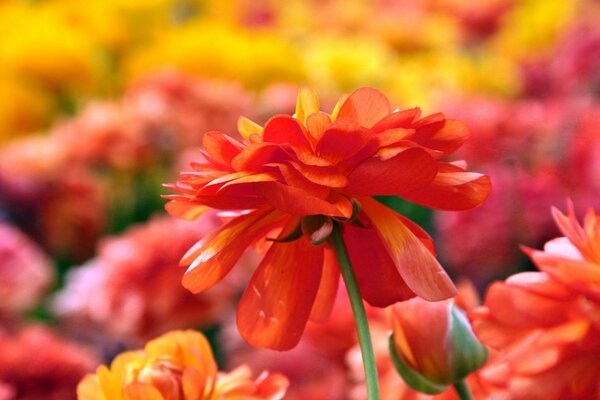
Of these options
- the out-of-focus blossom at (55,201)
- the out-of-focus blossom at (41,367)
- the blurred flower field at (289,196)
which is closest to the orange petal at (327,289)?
the blurred flower field at (289,196)

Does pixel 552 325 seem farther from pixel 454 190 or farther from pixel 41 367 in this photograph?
pixel 41 367

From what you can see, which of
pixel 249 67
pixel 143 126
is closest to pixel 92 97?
pixel 249 67

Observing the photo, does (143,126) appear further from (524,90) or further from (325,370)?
(524,90)

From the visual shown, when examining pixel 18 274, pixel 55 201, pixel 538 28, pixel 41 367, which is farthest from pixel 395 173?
pixel 538 28

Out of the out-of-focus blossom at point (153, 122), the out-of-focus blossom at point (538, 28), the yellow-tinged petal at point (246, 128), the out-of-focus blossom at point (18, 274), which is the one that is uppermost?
the yellow-tinged petal at point (246, 128)

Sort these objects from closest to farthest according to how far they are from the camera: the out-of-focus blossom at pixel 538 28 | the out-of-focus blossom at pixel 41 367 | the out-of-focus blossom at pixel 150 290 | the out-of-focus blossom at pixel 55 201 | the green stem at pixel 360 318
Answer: the green stem at pixel 360 318 → the out-of-focus blossom at pixel 41 367 → the out-of-focus blossom at pixel 150 290 → the out-of-focus blossom at pixel 55 201 → the out-of-focus blossom at pixel 538 28

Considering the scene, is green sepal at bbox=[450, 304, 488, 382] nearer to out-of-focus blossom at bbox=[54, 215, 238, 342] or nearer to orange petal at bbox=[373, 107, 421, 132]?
orange petal at bbox=[373, 107, 421, 132]

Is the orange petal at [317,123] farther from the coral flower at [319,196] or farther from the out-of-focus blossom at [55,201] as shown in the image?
the out-of-focus blossom at [55,201]
